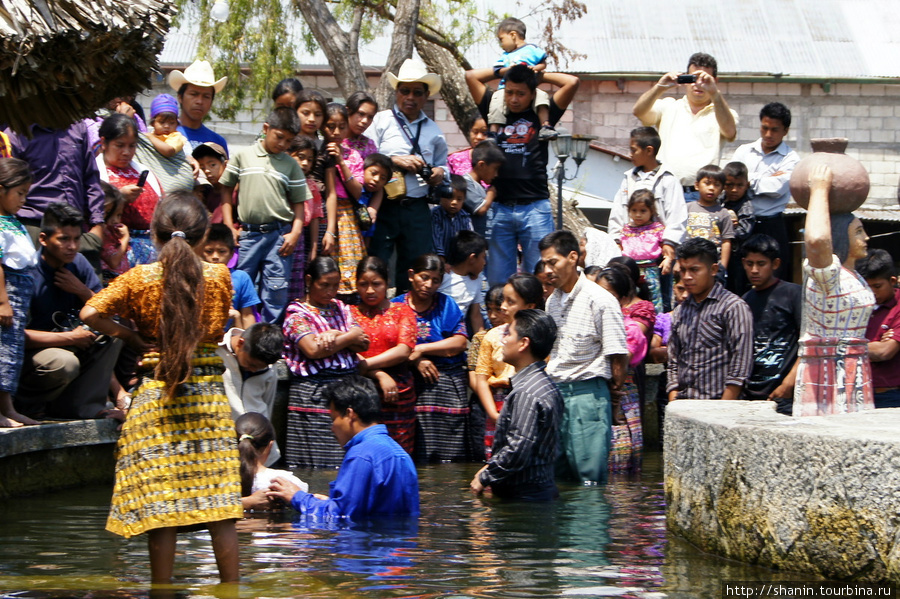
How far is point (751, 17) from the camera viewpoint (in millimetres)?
25500

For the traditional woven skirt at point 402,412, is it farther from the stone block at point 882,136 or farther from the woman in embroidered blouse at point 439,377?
the stone block at point 882,136

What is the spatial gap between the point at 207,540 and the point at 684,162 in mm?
6738

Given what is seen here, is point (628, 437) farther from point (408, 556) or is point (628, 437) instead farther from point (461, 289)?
point (408, 556)

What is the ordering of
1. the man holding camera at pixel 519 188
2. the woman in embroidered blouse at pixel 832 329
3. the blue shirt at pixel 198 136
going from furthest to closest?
the man holding camera at pixel 519 188, the blue shirt at pixel 198 136, the woman in embroidered blouse at pixel 832 329

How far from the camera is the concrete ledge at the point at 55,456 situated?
752 cm

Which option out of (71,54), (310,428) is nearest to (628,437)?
(310,428)

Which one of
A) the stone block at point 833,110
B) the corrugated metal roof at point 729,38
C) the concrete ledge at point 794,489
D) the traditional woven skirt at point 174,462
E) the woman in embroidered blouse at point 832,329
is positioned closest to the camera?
the concrete ledge at point 794,489

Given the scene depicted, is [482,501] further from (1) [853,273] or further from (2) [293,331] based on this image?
(1) [853,273]

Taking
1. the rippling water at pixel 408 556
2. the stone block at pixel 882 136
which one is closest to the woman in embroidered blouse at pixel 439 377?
the rippling water at pixel 408 556

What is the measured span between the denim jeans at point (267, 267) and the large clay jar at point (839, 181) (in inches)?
174

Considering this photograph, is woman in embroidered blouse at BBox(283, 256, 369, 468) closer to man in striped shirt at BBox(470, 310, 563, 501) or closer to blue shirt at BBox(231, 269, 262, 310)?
blue shirt at BBox(231, 269, 262, 310)

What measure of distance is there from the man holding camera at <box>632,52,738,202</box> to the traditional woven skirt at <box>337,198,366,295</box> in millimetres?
3321

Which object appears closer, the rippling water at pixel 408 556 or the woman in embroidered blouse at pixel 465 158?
the rippling water at pixel 408 556

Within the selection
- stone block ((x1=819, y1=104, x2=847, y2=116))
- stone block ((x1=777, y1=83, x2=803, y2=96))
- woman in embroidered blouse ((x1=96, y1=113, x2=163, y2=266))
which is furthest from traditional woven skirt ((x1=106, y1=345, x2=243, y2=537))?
stone block ((x1=819, y1=104, x2=847, y2=116))
